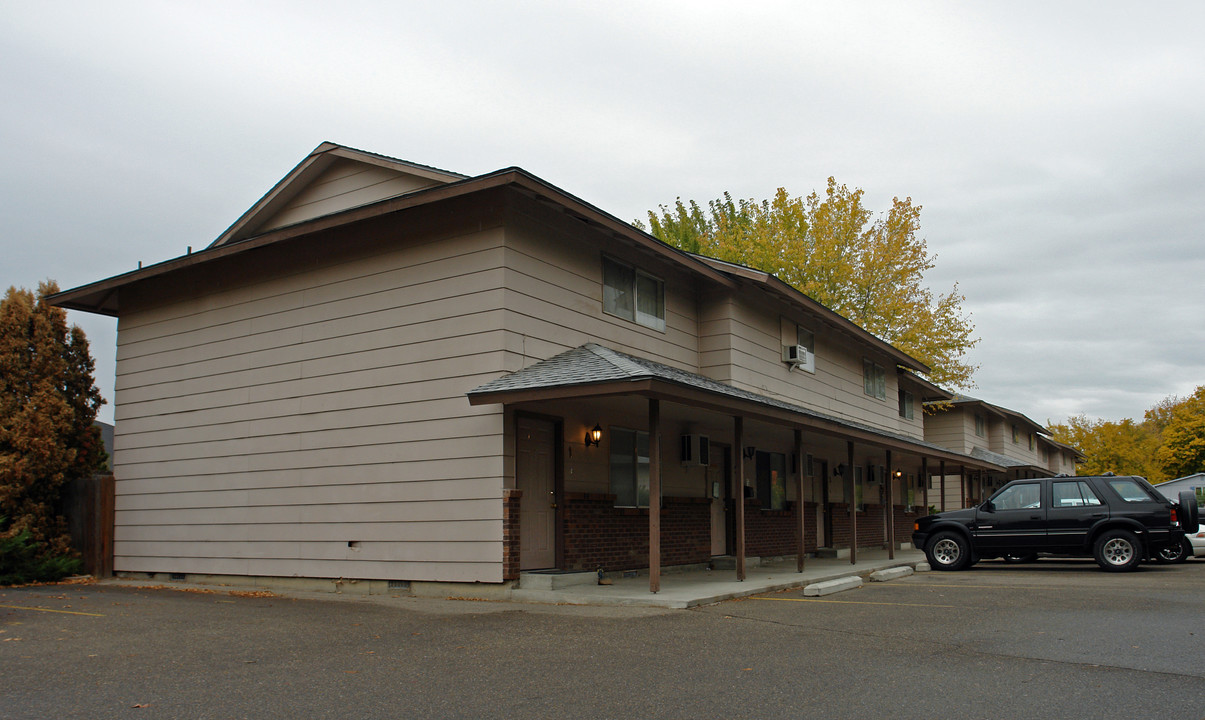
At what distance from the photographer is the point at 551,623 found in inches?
369

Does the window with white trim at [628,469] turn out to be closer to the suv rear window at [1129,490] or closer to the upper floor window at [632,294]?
the upper floor window at [632,294]

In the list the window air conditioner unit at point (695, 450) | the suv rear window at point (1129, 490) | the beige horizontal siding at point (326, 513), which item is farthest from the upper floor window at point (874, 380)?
the beige horizontal siding at point (326, 513)

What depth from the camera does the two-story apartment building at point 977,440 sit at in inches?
1318

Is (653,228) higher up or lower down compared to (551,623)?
higher up

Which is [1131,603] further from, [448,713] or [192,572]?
[192,572]

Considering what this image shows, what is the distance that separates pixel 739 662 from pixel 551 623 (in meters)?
2.73

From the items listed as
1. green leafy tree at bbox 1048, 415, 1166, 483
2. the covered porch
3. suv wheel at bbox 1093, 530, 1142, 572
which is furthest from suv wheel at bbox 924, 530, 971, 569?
green leafy tree at bbox 1048, 415, 1166, 483

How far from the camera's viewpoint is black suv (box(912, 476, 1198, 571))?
49.8 feet

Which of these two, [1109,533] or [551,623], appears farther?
[1109,533]

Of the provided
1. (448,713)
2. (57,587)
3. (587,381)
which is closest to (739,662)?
(448,713)

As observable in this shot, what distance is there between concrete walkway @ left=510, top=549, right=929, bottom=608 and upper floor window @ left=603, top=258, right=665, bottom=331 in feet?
13.4

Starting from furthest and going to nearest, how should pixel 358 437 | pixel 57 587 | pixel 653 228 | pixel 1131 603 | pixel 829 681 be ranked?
pixel 653 228
pixel 57 587
pixel 358 437
pixel 1131 603
pixel 829 681

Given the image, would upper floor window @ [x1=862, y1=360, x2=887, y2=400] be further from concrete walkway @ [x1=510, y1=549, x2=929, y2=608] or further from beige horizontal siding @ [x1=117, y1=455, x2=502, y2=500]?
beige horizontal siding @ [x1=117, y1=455, x2=502, y2=500]

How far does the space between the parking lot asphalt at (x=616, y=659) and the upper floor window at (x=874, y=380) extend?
12047mm
